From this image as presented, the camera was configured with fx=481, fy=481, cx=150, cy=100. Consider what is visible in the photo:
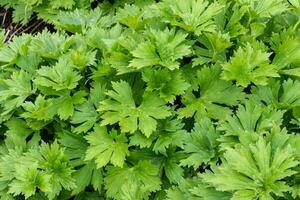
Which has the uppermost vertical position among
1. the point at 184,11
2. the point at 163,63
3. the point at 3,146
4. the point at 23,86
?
the point at 184,11

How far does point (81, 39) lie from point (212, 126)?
1.09 meters

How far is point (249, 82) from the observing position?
108 inches

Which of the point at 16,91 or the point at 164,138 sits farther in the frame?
the point at 16,91

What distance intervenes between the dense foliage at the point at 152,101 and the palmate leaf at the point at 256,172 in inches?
6.3

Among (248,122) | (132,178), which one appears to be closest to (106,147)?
(132,178)

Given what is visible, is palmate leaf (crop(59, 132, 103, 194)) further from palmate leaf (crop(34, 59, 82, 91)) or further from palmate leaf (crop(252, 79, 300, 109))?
palmate leaf (crop(252, 79, 300, 109))

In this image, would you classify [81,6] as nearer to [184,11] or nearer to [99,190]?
[184,11]

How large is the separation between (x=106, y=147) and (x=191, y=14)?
0.94m

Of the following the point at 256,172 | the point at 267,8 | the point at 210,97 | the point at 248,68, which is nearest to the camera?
the point at 256,172

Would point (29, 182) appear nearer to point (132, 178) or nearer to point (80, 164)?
point (80, 164)

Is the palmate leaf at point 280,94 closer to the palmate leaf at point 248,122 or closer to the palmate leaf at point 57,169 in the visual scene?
the palmate leaf at point 248,122

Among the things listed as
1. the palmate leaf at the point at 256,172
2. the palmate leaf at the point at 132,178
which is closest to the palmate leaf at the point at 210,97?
the palmate leaf at the point at 132,178

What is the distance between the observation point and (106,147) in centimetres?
276

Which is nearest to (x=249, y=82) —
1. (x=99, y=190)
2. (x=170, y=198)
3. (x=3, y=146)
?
(x=170, y=198)
